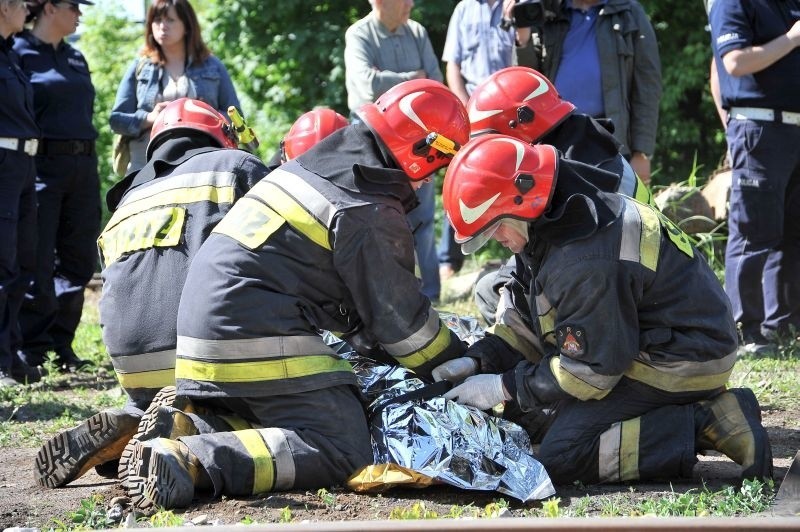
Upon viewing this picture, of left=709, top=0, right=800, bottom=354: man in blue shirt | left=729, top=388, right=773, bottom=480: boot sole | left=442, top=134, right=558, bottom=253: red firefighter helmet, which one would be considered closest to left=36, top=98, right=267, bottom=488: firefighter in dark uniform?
left=442, top=134, right=558, bottom=253: red firefighter helmet

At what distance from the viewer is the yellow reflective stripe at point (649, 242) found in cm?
437

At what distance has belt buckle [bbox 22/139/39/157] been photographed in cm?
732

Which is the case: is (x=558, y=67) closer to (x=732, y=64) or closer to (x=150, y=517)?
(x=732, y=64)

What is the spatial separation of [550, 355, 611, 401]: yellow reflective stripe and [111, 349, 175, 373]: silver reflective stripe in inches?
63.7

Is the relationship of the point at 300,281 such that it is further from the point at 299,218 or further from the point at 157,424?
the point at 157,424

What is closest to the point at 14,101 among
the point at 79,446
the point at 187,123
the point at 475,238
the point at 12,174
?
the point at 12,174

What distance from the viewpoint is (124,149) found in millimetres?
7957

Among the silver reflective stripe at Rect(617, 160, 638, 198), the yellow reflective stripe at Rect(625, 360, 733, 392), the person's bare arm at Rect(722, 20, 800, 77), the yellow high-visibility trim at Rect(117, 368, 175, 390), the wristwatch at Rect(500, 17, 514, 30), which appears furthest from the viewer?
the wristwatch at Rect(500, 17, 514, 30)

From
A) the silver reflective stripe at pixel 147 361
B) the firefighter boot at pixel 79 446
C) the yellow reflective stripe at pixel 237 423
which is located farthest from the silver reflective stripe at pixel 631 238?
the firefighter boot at pixel 79 446

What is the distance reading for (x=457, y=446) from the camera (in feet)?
14.8

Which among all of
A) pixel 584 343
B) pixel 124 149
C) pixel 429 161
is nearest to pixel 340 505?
pixel 584 343

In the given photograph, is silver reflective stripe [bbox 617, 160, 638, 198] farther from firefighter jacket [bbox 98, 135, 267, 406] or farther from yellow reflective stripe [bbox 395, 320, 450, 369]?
firefighter jacket [bbox 98, 135, 267, 406]

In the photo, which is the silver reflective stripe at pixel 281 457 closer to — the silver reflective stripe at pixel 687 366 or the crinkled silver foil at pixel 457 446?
the crinkled silver foil at pixel 457 446

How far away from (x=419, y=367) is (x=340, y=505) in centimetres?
71
